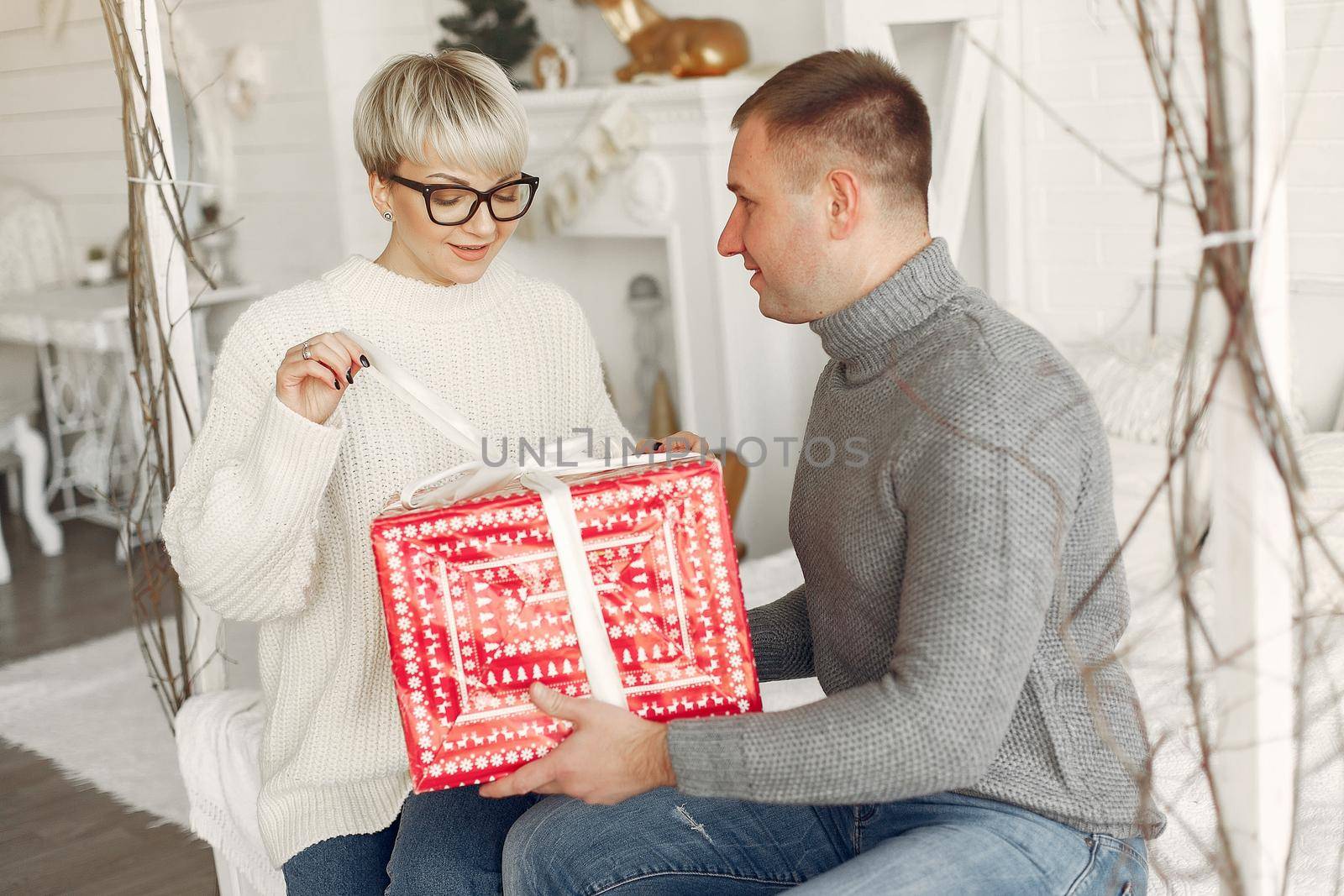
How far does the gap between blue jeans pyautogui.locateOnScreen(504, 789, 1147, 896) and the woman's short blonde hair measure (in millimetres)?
780

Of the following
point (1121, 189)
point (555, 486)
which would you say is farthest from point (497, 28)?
point (555, 486)

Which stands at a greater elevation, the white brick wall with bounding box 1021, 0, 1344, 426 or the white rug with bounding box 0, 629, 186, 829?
the white brick wall with bounding box 1021, 0, 1344, 426

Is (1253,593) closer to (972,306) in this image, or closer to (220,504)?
(972,306)

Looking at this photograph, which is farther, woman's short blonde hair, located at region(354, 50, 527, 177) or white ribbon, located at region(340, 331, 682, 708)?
woman's short blonde hair, located at region(354, 50, 527, 177)

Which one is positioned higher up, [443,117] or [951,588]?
[443,117]

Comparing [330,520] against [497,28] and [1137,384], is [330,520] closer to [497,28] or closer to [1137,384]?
[1137,384]

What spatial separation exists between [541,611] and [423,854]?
48cm

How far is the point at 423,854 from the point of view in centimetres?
155

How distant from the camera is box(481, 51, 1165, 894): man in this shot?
1.10 meters

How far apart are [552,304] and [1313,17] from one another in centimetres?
167

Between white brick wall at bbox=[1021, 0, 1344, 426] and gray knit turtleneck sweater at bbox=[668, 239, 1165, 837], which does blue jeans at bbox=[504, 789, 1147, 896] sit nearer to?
gray knit turtleneck sweater at bbox=[668, 239, 1165, 837]

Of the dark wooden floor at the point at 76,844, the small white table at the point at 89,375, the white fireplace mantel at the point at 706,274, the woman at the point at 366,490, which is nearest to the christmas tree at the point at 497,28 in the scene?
the white fireplace mantel at the point at 706,274

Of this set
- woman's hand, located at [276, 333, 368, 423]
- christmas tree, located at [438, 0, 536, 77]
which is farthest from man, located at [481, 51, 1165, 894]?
christmas tree, located at [438, 0, 536, 77]

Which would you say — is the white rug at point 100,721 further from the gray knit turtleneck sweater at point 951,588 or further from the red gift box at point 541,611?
the gray knit turtleneck sweater at point 951,588
